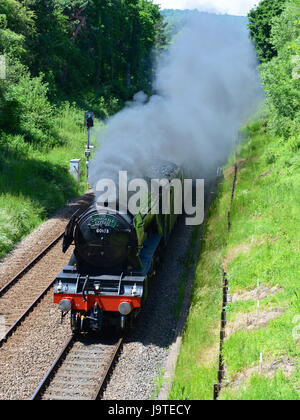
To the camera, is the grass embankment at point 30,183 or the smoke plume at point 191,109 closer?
the smoke plume at point 191,109

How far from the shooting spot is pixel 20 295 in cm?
1430

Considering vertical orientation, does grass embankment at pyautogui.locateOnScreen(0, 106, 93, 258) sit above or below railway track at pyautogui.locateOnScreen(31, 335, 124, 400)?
above

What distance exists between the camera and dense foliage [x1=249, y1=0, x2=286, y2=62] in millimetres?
44219

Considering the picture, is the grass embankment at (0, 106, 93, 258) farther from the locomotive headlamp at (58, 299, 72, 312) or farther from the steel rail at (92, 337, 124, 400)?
the steel rail at (92, 337, 124, 400)

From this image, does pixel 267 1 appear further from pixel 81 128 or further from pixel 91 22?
pixel 81 128

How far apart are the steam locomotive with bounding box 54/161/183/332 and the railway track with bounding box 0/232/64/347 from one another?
1553 millimetres

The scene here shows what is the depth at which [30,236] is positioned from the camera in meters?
19.5

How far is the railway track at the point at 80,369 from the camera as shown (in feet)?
31.6

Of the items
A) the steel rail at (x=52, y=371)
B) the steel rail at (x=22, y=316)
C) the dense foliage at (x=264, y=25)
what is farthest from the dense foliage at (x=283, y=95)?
the dense foliage at (x=264, y=25)

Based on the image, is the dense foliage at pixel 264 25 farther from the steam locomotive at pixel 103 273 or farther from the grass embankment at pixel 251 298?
the steam locomotive at pixel 103 273

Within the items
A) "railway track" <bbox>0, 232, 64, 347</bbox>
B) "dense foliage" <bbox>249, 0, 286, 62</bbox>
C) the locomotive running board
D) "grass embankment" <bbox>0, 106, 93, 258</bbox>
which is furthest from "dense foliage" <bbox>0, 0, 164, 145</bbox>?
the locomotive running board

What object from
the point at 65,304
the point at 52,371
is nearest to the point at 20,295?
the point at 65,304

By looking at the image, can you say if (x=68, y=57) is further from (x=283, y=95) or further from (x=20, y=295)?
(x=20, y=295)

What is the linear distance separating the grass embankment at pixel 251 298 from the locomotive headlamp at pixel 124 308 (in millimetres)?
1529
